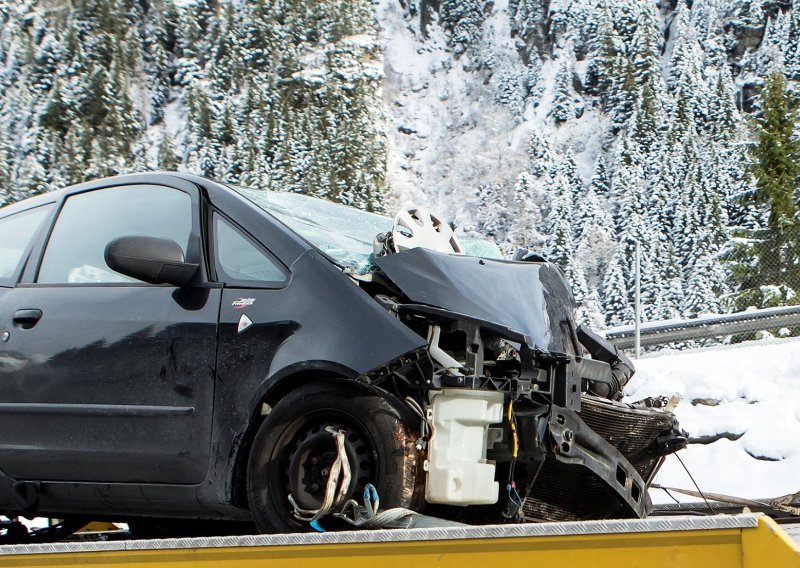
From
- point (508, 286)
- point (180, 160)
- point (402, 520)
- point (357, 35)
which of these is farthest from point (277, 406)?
point (357, 35)

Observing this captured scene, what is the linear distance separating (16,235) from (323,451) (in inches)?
82.2

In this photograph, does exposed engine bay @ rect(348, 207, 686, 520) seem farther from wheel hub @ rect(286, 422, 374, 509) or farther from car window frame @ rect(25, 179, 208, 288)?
car window frame @ rect(25, 179, 208, 288)

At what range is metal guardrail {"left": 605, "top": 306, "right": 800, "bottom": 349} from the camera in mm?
13047

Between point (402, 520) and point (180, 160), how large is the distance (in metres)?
103

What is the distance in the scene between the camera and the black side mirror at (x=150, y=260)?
3.34 m

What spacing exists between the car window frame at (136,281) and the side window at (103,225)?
16mm

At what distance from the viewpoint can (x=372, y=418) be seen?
3055 millimetres

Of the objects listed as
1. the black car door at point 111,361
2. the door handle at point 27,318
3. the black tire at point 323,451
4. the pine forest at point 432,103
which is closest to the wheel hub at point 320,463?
the black tire at point 323,451

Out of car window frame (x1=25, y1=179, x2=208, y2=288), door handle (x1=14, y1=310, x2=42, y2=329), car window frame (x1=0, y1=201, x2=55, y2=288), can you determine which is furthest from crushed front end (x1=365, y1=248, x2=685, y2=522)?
car window frame (x1=0, y1=201, x2=55, y2=288)

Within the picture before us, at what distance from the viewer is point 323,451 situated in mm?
3133

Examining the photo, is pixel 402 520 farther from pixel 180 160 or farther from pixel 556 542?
pixel 180 160

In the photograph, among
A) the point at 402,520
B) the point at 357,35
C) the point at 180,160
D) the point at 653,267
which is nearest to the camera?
the point at 402,520

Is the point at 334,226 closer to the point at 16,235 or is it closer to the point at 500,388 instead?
the point at 500,388

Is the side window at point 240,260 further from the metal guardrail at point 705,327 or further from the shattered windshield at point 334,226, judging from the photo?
the metal guardrail at point 705,327
